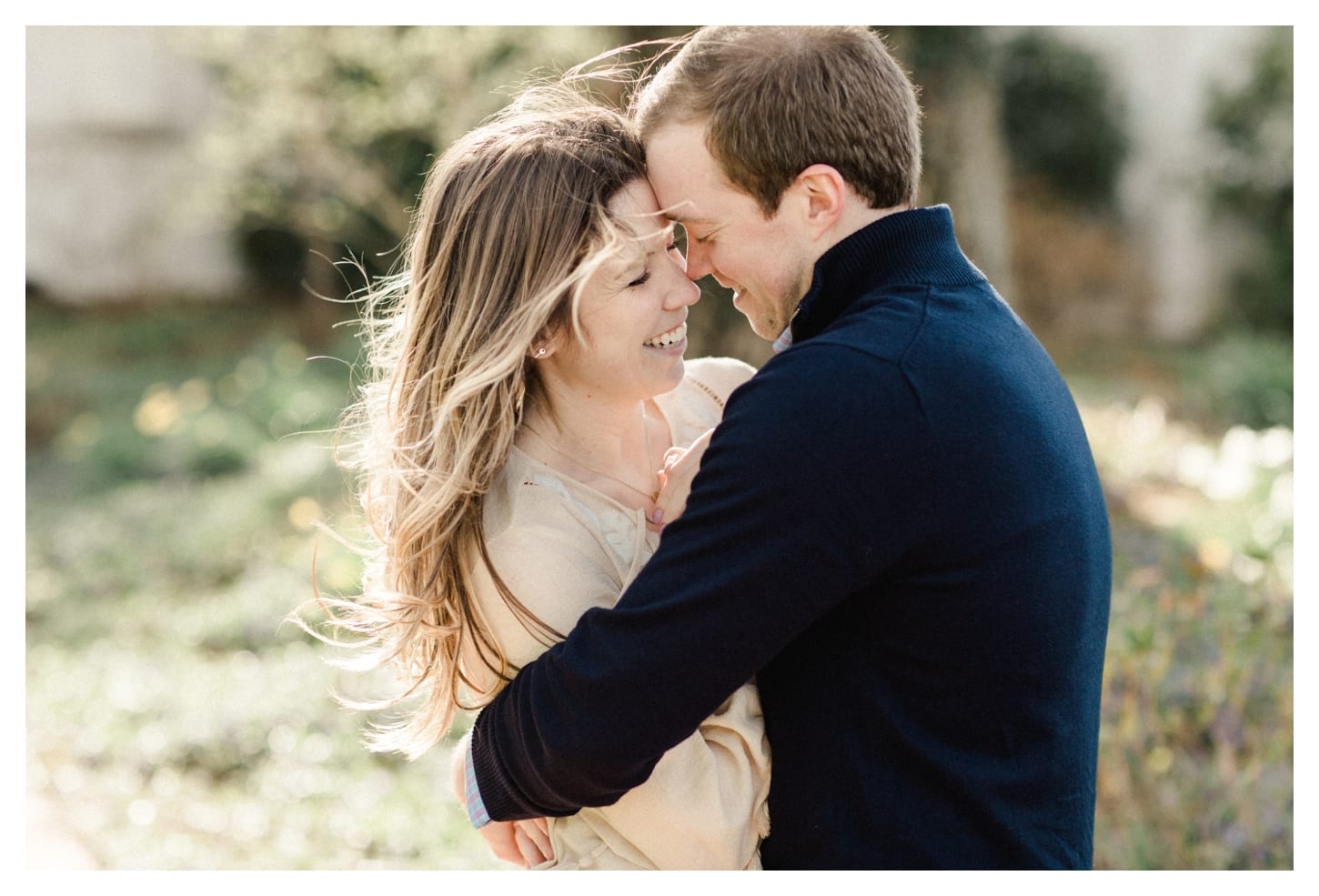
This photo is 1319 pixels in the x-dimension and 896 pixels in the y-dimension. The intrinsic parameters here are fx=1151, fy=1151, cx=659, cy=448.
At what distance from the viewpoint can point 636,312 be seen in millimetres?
2141

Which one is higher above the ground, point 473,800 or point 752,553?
point 752,553

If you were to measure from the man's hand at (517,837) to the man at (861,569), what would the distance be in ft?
0.74

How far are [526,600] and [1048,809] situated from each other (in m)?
0.91

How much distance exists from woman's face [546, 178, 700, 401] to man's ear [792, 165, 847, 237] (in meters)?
0.26

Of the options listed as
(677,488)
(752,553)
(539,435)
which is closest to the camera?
(752,553)

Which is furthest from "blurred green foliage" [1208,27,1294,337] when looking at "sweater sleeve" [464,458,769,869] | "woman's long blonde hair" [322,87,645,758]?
"sweater sleeve" [464,458,769,869]

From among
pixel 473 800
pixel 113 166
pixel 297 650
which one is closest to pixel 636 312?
pixel 473 800

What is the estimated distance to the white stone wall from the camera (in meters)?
14.6

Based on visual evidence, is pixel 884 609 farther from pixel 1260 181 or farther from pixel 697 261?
pixel 1260 181

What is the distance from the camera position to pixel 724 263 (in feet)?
6.91

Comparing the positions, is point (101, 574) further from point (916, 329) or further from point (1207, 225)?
point (1207, 225)

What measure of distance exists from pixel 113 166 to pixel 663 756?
15476 mm

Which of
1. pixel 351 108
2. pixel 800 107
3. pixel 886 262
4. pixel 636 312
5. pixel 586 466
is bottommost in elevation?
pixel 351 108

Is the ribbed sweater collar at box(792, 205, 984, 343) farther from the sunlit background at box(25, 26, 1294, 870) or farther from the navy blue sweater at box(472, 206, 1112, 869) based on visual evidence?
the sunlit background at box(25, 26, 1294, 870)
